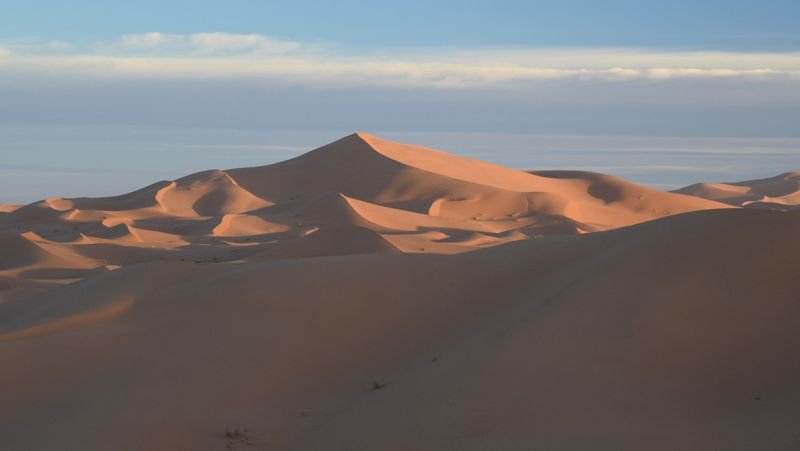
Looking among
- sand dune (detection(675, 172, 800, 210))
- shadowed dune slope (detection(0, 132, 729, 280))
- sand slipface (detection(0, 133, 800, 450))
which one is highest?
sand slipface (detection(0, 133, 800, 450))

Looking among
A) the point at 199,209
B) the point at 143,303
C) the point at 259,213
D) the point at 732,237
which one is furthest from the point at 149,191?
the point at 732,237

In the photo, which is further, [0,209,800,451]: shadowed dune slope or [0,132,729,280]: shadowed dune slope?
[0,132,729,280]: shadowed dune slope

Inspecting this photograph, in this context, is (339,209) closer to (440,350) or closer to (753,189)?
(440,350)

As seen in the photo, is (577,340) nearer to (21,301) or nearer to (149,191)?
(21,301)

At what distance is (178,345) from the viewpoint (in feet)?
35.0

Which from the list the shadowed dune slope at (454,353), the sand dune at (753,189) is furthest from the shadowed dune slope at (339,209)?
the sand dune at (753,189)

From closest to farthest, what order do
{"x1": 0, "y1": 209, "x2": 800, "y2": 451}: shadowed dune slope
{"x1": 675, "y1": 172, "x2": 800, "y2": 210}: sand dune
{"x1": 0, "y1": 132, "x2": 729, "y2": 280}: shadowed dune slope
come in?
{"x1": 0, "y1": 209, "x2": 800, "y2": 451}: shadowed dune slope
{"x1": 0, "y1": 132, "x2": 729, "y2": 280}: shadowed dune slope
{"x1": 675, "y1": 172, "x2": 800, "y2": 210}: sand dune

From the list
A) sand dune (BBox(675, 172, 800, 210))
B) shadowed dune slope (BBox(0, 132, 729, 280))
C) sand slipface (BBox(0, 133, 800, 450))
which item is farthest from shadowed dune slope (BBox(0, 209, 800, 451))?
sand dune (BBox(675, 172, 800, 210))

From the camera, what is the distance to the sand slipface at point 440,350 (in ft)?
26.6

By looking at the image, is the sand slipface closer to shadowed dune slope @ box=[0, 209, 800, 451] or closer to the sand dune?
shadowed dune slope @ box=[0, 209, 800, 451]

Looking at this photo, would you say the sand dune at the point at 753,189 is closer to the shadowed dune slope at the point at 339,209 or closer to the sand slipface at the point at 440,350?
the shadowed dune slope at the point at 339,209

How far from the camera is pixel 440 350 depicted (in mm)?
10172

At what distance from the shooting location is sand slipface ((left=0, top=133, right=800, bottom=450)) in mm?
8117

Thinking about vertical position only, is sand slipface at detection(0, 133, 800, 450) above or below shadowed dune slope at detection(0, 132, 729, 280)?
above
